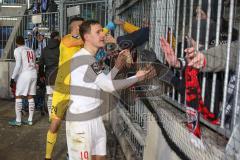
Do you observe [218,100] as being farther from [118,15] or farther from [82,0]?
[82,0]

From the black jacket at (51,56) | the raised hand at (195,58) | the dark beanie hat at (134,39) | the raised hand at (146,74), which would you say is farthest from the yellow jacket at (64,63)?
the raised hand at (195,58)

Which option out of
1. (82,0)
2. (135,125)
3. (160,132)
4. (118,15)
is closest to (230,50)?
Result: (160,132)

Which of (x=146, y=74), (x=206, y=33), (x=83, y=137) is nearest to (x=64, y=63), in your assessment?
(x=83, y=137)

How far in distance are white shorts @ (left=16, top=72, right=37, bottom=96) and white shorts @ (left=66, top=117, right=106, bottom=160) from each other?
175 inches

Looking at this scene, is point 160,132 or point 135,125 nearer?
point 160,132

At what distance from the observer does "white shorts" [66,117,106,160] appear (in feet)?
12.5

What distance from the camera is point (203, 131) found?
2.94 metres

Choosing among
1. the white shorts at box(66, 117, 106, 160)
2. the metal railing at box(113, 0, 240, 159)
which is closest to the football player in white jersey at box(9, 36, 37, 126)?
the metal railing at box(113, 0, 240, 159)

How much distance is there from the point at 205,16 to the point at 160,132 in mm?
1294

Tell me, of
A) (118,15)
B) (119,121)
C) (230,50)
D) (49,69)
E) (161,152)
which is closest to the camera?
(230,50)

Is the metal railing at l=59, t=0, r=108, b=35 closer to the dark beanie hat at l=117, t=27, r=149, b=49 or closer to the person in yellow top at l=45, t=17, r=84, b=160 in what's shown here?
the person in yellow top at l=45, t=17, r=84, b=160

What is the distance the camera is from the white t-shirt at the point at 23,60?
26.5 feet

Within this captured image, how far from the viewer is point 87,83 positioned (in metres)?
3.75

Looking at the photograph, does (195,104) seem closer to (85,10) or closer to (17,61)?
(17,61)
